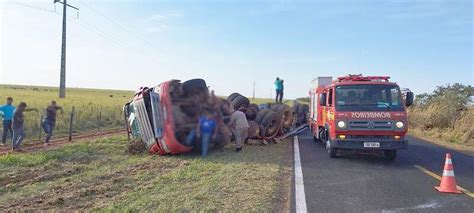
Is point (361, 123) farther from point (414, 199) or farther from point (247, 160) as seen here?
point (414, 199)

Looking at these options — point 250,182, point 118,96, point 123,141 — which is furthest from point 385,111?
point 118,96

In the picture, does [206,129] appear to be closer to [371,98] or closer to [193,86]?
[193,86]

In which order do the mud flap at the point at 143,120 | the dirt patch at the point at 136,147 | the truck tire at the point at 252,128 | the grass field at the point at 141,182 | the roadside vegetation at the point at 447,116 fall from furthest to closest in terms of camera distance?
1. the roadside vegetation at the point at 447,116
2. the grass field at the point at 141,182
3. the dirt patch at the point at 136,147
4. the truck tire at the point at 252,128
5. the mud flap at the point at 143,120

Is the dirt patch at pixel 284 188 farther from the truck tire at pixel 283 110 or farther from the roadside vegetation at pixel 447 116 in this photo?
the roadside vegetation at pixel 447 116

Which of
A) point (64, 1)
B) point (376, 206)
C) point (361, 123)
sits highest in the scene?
point (64, 1)

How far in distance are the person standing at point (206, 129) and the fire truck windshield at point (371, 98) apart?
12123 millimetres

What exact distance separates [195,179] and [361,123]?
5443mm

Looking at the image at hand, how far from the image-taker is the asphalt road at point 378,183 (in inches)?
316

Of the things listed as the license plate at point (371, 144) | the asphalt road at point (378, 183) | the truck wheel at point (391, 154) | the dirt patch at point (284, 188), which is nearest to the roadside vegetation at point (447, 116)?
the asphalt road at point (378, 183)

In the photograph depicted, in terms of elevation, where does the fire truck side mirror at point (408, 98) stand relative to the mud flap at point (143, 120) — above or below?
above

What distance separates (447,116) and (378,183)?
64.4ft

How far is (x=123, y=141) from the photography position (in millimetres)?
16297

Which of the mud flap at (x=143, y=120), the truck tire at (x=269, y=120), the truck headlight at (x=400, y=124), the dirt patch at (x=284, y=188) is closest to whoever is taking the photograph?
the mud flap at (x=143, y=120)

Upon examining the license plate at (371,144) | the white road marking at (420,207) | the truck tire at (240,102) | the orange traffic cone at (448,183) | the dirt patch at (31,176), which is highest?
the truck tire at (240,102)
